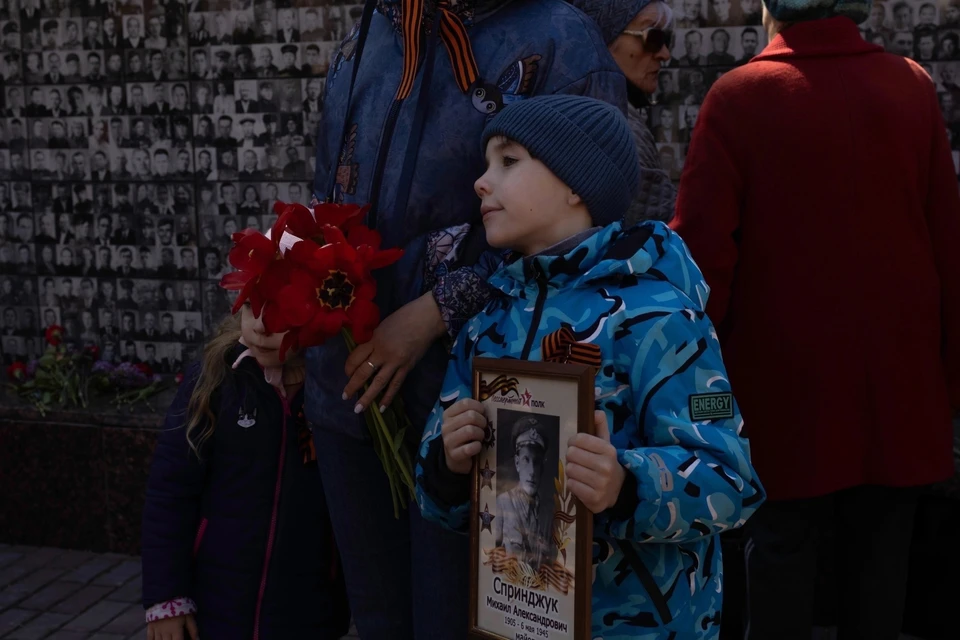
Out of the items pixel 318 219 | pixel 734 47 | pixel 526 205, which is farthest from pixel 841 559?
pixel 734 47

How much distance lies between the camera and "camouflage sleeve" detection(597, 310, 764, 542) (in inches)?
69.9

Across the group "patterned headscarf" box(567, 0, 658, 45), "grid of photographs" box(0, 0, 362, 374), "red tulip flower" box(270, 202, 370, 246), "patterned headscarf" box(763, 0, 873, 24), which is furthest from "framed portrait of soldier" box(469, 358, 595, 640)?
"grid of photographs" box(0, 0, 362, 374)

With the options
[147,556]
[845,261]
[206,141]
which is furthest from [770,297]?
[206,141]

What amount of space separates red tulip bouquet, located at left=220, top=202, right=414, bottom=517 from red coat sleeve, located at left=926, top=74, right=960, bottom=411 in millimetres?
1498

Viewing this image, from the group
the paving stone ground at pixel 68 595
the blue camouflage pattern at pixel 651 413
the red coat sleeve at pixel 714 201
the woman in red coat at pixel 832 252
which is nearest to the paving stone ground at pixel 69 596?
the paving stone ground at pixel 68 595

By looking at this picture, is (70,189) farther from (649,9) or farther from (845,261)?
Result: (845,261)

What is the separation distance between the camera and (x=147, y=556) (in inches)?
118

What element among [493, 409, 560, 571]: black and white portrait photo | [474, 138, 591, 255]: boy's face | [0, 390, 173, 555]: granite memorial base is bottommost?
[0, 390, 173, 555]: granite memorial base

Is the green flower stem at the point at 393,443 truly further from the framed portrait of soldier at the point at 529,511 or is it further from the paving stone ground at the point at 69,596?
the paving stone ground at the point at 69,596

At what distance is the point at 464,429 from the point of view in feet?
6.08

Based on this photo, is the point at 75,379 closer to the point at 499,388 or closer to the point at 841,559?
the point at 841,559

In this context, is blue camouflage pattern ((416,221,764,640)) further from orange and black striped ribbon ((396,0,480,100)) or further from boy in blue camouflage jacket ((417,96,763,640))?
orange and black striped ribbon ((396,0,480,100))

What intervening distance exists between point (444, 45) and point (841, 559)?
181 centimetres

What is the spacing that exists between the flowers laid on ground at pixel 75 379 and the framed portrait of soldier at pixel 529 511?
358 centimetres
